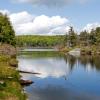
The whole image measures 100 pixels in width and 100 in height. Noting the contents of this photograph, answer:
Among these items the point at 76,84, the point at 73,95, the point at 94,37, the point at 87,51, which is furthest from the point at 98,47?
the point at 73,95

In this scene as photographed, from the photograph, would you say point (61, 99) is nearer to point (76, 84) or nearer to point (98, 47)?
point (76, 84)

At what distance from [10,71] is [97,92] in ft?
52.0

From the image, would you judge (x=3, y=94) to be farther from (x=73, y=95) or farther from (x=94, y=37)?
(x=94, y=37)

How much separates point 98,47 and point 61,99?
13090 cm

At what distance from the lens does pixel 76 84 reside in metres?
53.5

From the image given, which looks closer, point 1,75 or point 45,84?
point 1,75

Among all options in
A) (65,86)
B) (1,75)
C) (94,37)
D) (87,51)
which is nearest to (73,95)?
(65,86)

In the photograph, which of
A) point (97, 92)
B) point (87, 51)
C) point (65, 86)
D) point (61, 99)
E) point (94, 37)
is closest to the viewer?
point (61, 99)

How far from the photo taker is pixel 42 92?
4462 cm

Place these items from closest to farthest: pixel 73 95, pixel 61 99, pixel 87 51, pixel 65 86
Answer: pixel 61 99 < pixel 73 95 < pixel 65 86 < pixel 87 51

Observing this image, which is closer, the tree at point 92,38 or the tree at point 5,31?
the tree at point 5,31

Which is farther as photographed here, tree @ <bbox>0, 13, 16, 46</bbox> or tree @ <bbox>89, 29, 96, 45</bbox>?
tree @ <bbox>89, 29, 96, 45</bbox>

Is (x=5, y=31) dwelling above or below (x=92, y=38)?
above

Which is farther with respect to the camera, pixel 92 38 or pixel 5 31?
pixel 92 38
